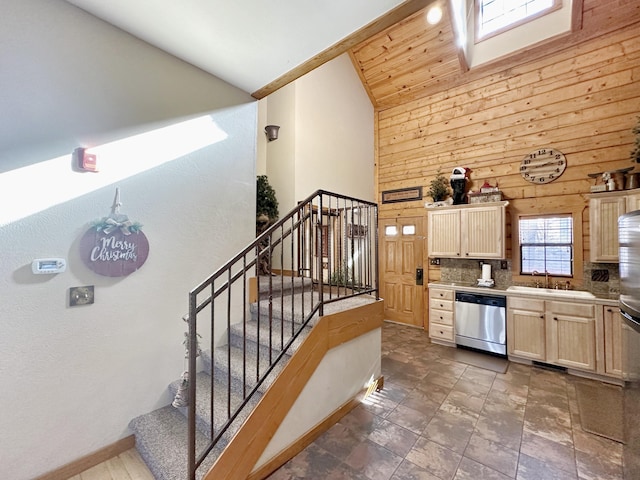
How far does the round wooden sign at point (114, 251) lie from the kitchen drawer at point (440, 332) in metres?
4.20

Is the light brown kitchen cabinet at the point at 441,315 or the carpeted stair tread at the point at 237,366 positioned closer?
the carpeted stair tread at the point at 237,366

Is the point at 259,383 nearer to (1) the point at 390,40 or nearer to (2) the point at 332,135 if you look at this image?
(2) the point at 332,135

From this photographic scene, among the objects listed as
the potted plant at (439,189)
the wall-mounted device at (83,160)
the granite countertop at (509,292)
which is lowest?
the granite countertop at (509,292)

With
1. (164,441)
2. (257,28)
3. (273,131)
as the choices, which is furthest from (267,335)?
(273,131)

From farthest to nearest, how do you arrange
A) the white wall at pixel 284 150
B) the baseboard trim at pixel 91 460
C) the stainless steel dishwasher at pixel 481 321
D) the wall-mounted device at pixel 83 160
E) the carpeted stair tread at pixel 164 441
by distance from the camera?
the white wall at pixel 284 150, the stainless steel dishwasher at pixel 481 321, the wall-mounted device at pixel 83 160, the baseboard trim at pixel 91 460, the carpeted stair tread at pixel 164 441

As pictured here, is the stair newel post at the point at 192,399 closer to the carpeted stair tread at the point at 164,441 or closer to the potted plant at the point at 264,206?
the carpeted stair tread at the point at 164,441

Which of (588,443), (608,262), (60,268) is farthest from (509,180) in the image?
(60,268)

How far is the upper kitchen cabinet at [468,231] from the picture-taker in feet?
13.5

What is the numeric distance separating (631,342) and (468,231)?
130 inches

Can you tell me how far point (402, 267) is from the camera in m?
5.54

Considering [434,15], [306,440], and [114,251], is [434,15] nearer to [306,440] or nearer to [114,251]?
[114,251]

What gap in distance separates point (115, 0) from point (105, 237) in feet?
5.23

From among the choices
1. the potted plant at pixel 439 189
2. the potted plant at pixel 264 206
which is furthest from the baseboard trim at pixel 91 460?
the potted plant at pixel 439 189

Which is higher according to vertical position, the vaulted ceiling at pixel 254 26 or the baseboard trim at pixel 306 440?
the vaulted ceiling at pixel 254 26
